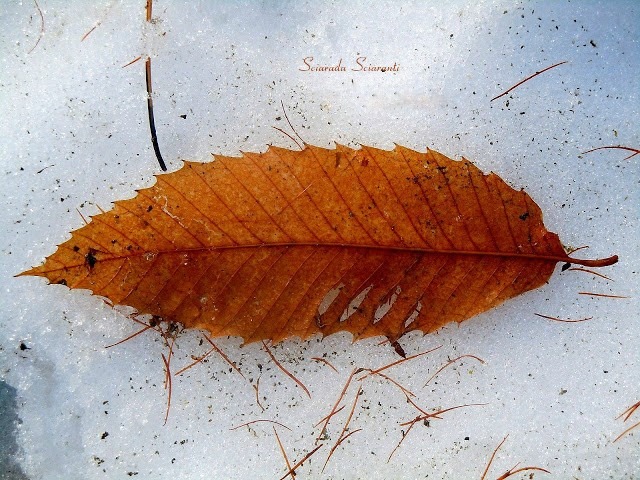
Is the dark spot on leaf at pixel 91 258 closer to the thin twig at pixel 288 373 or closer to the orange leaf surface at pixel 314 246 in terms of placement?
the orange leaf surface at pixel 314 246

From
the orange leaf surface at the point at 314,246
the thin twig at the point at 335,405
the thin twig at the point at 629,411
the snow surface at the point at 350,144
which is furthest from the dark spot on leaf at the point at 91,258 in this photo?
the thin twig at the point at 629,411

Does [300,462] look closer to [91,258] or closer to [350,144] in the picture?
[91,258]

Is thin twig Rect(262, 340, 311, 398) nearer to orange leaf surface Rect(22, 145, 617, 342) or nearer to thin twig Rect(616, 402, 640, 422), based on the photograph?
orange leaf surface Rect(22, 145, 617, 342)

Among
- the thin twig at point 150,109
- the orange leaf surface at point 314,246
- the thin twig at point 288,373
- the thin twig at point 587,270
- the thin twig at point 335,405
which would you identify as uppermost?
the thin twig at point 150,109

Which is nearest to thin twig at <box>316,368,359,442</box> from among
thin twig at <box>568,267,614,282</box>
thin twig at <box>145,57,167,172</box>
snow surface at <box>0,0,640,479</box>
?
snow surface at <box>0,0,640,479</box>

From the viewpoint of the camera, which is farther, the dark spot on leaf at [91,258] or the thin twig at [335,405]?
the thin twig at [335,405]

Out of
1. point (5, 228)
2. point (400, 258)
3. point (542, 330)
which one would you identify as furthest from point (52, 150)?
point (542, 330)
